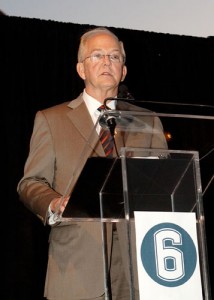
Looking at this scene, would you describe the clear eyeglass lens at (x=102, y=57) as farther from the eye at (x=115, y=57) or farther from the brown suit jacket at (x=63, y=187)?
the brown suit jacket at (x=63, y=187)

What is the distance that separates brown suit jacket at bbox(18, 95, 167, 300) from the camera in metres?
1.92

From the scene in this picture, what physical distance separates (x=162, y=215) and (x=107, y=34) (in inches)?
43.3

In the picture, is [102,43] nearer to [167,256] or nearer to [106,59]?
[106,59]

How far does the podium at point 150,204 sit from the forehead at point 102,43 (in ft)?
2.48

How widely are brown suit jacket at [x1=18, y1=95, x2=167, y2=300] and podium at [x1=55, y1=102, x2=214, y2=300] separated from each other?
97 mm

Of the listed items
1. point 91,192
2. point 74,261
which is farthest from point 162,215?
point 74,261

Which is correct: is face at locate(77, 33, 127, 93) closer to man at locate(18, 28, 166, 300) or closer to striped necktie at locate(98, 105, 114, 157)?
man at locate(18, 28, 166, 300)

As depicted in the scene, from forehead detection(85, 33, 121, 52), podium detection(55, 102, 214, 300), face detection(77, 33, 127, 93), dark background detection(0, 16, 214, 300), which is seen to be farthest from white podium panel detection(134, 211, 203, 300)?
dark background detection(0, 16, 214, 300)

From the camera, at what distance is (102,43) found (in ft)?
7.80

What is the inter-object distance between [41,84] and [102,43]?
194 centimetres

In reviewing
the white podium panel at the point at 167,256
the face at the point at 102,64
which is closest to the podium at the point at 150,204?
the white podium panel at the point at 167,256

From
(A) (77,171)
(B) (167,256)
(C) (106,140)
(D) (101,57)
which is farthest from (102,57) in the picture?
(B) (167,256)

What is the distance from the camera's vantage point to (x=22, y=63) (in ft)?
13.8

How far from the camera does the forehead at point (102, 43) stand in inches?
93.4
